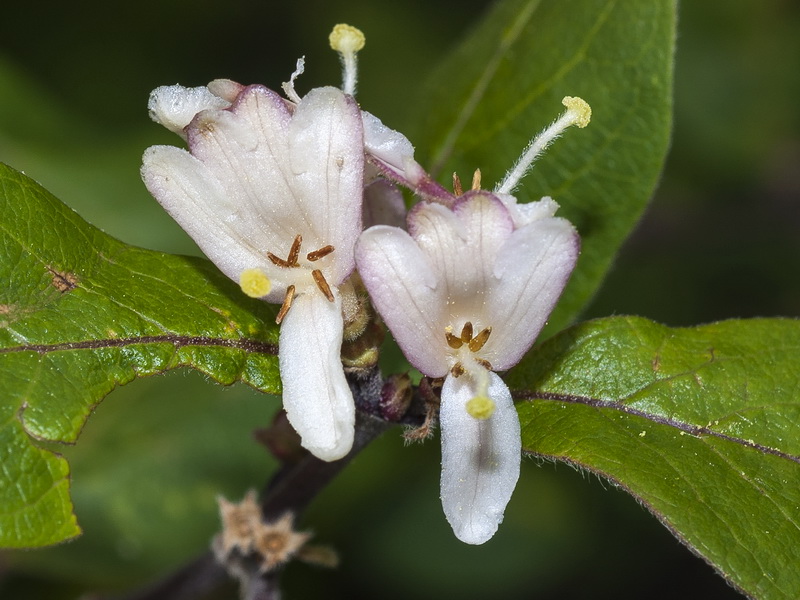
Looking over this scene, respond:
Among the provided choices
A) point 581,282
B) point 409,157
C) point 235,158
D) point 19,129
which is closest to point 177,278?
point 235,158

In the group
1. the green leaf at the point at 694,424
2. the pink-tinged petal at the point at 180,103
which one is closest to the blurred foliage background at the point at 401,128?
the pink-tinged petal at the point at 180,103

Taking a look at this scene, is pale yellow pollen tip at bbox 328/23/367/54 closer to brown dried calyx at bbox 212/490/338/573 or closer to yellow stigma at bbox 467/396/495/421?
yellow stigma at bbox 467/396/495/421

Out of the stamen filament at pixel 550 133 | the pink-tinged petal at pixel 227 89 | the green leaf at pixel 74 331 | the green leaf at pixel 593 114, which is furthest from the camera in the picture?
the green leaf at pixel 593 114

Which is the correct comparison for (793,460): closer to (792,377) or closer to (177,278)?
(792,377)

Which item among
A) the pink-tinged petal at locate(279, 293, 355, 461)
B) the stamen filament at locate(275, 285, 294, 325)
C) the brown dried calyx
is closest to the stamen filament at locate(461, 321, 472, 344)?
the pink-tinged petal at locate(279, 293, 355, 461)

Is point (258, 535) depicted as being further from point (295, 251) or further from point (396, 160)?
point (396, 160)

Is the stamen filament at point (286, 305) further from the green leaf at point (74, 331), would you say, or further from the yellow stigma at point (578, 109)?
the yellow stigma at point (578, 109)
